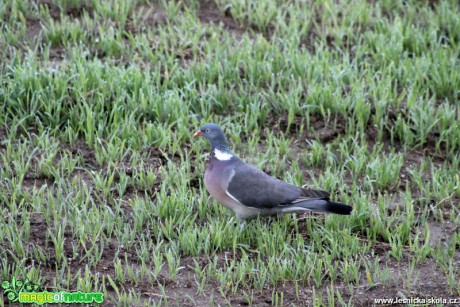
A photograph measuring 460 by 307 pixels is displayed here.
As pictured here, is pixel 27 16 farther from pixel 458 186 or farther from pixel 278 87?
pixel 458 186

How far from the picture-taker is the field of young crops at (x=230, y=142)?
5.00 m

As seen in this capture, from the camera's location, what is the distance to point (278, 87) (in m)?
6.86

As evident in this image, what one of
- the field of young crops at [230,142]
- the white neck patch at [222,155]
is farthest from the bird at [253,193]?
the field of young crops at [230,142]

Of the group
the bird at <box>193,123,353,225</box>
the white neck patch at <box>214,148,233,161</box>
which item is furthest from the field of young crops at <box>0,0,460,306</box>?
the white neck patch at <box>214,148,233,161</box>

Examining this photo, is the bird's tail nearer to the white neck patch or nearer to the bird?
the bird

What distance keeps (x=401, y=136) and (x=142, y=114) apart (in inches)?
81.1

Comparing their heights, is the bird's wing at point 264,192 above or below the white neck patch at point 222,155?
below

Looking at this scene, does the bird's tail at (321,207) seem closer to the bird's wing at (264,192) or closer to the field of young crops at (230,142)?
the bird's wing at (264,192)

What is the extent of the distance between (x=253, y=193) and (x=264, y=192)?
0.07 meters

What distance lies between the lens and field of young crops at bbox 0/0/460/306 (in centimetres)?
500

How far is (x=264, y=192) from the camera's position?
539 cm

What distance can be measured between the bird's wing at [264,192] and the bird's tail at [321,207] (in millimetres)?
28

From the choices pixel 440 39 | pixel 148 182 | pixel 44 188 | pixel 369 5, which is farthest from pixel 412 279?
pixel 369 5

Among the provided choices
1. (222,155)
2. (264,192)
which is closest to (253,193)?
(264,192)
